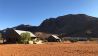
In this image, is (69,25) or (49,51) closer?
(49,51)

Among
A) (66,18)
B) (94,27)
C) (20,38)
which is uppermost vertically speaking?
(66,18)

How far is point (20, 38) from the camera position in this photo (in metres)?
61.5

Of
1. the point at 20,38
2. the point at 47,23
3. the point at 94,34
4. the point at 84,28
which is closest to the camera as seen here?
the point at 20,38

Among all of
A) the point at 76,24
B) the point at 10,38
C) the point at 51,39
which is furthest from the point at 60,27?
the point at 10,38

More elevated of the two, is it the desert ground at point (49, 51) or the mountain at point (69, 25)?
the mountain at point (69, 25)

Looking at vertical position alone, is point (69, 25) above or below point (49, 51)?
above

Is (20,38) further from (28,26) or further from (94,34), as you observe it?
(28,26)

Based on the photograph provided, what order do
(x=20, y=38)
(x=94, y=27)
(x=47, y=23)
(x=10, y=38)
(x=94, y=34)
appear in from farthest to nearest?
1. (x=47, y=23)
2. (x=94, y=27)
3. (x=94, y=34)
4. (x=10, y=38)
5. (x=20, y=38)

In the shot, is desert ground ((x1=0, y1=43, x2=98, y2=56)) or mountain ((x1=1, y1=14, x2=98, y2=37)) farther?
mountain ((x1=1, y1=14, x2=98, y2=37))

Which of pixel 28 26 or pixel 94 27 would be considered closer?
pixel 94 27

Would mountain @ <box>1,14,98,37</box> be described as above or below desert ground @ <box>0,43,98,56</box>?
above

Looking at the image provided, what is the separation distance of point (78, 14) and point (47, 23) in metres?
30.7

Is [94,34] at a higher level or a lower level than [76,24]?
lower

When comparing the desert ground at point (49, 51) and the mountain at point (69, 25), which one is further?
the mountain at point (69, 25)
